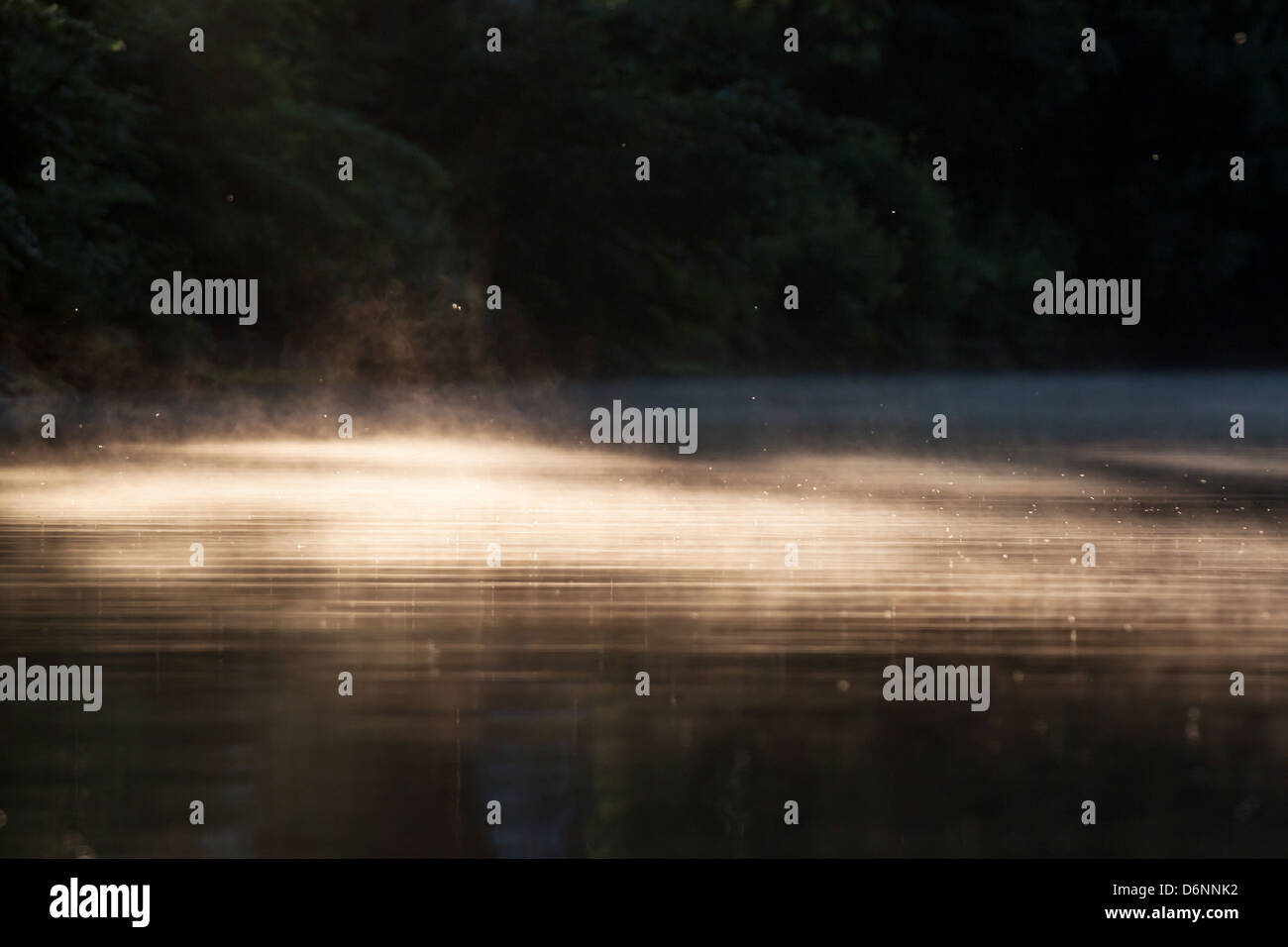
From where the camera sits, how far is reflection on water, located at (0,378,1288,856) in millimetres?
6309

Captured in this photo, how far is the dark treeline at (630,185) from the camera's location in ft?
115

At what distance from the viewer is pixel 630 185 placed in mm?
47906

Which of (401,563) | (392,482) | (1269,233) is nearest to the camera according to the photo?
(401,563)

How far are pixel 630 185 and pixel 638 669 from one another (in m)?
39.3

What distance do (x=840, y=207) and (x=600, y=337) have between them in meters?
9.68

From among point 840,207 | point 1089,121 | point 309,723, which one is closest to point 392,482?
point 309,723

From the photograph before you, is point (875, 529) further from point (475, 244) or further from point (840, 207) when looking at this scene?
point (840, 207)

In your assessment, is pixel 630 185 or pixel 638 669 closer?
pixel 638 669

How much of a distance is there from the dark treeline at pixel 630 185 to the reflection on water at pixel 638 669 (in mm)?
17872

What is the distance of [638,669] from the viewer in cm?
910

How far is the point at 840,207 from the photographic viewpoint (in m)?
54.0

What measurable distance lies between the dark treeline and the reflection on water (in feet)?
58.6

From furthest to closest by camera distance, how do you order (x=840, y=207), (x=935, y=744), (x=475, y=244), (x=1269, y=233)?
(x=1269, y=233) → (x=840, y=207) → (x=475, y=244) → (x=935, y=744)

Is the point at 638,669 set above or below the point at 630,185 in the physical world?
below
